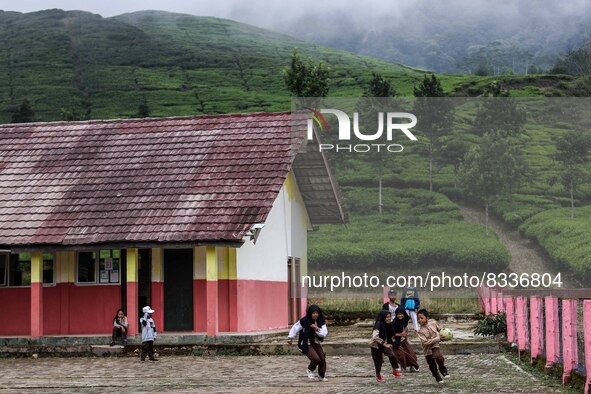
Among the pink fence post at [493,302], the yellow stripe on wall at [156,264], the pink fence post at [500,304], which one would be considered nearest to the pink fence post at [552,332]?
the pink fence post at [500,304]

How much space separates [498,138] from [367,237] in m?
8.80

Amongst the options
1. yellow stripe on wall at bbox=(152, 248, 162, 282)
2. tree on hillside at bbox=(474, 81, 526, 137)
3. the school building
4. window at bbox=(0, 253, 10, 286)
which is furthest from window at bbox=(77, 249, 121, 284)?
tree on hillside at bbox=(474, 81, 526, 137)

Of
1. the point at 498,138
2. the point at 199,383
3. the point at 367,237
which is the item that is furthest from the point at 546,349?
the point at 498,138

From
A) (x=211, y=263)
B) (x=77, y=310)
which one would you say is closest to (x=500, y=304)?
(x=211, y=263)

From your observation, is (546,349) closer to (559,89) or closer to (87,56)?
(559,89)

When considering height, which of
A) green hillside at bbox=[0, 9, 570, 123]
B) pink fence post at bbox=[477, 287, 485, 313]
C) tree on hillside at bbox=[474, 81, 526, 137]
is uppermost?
green hillside at bbox=[0, 9, 570, 123]

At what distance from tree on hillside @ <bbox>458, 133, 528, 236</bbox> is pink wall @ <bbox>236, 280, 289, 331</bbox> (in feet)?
44.8

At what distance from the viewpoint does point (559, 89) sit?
12662 cm

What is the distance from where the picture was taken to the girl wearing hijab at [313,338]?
1772 cm

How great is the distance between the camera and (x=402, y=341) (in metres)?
18.8

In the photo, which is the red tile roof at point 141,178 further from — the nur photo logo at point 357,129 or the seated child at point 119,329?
the seated child at point 119,329

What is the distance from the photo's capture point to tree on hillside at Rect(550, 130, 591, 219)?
47303 millimetres

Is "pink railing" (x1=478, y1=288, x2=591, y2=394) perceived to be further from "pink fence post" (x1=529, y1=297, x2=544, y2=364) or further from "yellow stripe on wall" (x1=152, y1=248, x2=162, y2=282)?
"yellow stripe on wall" (x1=152, y1=248, x2=162, y2=282)

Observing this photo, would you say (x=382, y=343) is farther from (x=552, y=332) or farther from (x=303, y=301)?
(x=303, y=301)
